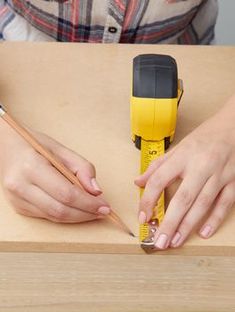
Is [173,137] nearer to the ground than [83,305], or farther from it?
farther from it

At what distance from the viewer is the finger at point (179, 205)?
70 centimetres

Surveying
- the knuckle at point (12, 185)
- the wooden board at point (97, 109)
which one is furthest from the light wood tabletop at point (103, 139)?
the knuckle at point (12, 185)

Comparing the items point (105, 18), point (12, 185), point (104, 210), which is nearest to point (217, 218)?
point (104, 210)

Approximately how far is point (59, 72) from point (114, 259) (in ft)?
0.90

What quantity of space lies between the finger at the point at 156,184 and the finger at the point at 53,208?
0.18 ft

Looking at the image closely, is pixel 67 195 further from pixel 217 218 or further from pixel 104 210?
pixel 217 218

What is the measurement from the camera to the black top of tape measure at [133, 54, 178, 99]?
0.78 metres

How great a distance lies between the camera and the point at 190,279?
0.88 m

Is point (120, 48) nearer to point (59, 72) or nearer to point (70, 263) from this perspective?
point (59, 72)

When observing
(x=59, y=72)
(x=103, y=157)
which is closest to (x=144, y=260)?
(x=103, y=157)

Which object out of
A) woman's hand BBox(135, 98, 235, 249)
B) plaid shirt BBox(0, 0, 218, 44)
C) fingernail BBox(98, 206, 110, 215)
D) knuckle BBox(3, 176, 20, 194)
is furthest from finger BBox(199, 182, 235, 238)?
plaid shirt BBox(0, 0, 218, 44)

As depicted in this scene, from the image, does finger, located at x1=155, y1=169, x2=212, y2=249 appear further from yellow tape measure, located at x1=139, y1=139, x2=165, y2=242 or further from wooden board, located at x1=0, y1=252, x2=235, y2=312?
wooden board, located at x1=0, y1=252, x2=235, y2=312

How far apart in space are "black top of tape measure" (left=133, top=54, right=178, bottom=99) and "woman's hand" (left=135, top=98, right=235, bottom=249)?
0.21ft

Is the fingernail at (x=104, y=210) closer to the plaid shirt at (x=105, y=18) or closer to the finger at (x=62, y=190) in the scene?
the finger at (x=62, y=190)
